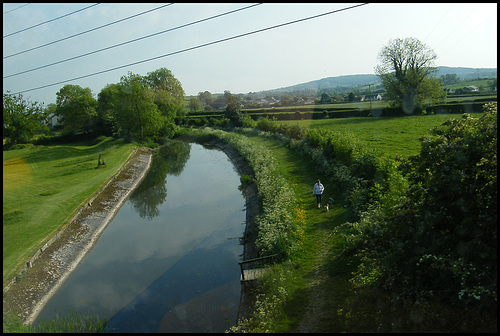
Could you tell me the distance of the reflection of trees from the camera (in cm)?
2528

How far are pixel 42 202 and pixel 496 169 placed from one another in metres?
23.5

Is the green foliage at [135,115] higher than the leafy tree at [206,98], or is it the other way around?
the leafy tree at [206,98]

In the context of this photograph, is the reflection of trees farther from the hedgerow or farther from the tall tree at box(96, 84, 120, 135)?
the tall tree at box(96, 84, 120, 135)

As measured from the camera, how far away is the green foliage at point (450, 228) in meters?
6.17

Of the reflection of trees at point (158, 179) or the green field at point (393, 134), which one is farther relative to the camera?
the green field at point (393, 134)

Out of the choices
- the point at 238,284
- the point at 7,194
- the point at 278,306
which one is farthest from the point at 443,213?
the point at 7,194

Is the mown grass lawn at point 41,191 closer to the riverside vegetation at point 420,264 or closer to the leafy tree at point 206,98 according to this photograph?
the riverside vegetation at point 420,264

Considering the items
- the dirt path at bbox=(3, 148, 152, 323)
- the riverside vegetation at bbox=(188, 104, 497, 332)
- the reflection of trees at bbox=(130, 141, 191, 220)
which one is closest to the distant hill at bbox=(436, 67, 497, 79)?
the riverside vegetation at bbox=(188, 104, 497, 332)

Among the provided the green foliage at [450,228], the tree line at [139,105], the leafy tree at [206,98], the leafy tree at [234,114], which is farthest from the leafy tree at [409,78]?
the leafy tree at [206,98]

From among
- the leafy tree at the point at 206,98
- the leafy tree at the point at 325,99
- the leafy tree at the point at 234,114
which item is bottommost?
the leafy tree at the point at 234,114

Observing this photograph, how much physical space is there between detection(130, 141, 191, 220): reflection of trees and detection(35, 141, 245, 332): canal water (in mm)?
152

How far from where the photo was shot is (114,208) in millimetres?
24219

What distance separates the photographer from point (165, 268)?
15453 millimetres

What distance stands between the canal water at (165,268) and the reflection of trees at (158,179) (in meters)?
0.15
